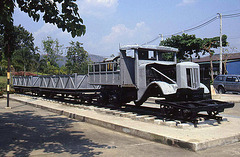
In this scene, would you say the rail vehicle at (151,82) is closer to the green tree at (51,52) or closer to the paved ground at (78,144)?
the paved ground at (78,144)

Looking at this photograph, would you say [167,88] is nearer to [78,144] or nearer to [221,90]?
[78,144]

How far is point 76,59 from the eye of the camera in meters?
37.4

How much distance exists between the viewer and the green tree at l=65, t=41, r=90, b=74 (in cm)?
3643

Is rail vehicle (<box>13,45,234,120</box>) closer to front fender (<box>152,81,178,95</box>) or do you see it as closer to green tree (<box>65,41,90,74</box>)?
front fender (<box>152,81,178,95</box>)

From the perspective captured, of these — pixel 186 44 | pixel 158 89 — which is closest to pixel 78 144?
pixel 158 89

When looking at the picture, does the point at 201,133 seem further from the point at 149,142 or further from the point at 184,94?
the point at 184,94

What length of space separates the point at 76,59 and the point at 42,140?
31987mm

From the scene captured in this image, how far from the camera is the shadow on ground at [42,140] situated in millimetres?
5254

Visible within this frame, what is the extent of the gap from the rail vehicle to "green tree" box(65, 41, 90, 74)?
2259cm

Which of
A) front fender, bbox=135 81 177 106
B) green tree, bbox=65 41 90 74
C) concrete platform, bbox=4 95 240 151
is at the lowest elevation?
concrete platform, bbox=4 95 240 151

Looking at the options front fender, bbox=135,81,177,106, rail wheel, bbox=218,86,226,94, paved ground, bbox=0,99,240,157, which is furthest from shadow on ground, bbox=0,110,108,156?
rail wheel, bbox=218,86,226,94

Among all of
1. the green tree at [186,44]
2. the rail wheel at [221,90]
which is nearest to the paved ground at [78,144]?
the rail wheel at [221,90]

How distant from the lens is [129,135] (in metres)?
6.81

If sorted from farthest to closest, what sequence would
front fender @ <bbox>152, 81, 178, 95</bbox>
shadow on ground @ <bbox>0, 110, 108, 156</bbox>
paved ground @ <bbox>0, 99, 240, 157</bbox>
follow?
1. front fender @ <bbox>152, 81, 178, 95</bbox>
2. shadow on ground @ <bbox>0, 110, 108, 156</bbox>
3. paved ground @ <bbox>0, 99, 240, 157</bbox>
